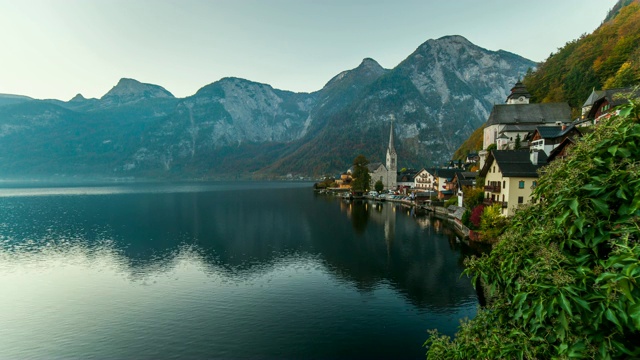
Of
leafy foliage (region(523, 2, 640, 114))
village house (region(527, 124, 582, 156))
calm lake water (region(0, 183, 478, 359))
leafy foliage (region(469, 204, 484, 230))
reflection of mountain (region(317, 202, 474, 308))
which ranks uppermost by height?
leafy foliage (region(523, 2, 640, 114))

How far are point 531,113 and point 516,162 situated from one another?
213ft

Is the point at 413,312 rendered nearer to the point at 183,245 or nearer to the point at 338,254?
the point at 338,254

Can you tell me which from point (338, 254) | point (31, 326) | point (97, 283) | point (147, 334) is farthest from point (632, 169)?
point (97, 283)

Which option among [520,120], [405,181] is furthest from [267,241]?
[405,181]

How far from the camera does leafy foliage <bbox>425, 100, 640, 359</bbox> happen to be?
6152 millimetres

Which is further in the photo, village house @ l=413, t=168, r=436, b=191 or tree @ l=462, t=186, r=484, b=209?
village house @ l=413, t=168, r=436, b=191

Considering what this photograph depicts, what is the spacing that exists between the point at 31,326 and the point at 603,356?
154 feet

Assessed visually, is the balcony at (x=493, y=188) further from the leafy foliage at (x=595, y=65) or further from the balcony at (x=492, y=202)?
the leafy foliage at (x=595, y=65)

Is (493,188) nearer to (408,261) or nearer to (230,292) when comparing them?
(408,261)

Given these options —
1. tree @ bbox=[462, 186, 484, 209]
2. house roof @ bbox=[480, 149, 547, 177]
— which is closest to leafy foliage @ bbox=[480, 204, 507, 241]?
house roof @ bbox=[480, 149, 547, 177]

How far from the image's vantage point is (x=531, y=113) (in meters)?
108

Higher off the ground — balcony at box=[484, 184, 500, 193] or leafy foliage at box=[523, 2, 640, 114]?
leafy foliage at box=[523, 2, 640, 114]

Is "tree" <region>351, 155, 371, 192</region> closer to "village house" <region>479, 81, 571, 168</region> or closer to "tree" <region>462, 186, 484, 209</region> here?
"village house" <region>479, 81, 571, 168</region>

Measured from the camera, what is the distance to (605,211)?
691cm
